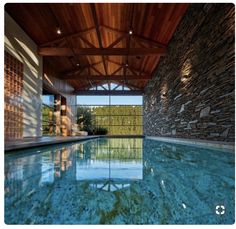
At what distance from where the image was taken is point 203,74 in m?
4.41

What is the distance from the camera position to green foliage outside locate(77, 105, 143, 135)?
50.8 ft

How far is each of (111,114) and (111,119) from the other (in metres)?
0.37

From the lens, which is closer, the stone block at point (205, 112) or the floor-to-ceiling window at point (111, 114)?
the stone block at point (205, 112)

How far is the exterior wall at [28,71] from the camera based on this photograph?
596 centimetres

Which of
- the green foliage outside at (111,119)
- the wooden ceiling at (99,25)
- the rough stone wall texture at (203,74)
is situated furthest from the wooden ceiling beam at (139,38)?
the green foliage outside at (111,119)

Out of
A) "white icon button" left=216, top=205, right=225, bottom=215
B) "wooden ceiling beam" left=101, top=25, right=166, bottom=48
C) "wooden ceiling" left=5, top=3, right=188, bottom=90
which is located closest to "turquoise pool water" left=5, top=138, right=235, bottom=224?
"white icon button" left=216, top=205, right=225, bottom=215

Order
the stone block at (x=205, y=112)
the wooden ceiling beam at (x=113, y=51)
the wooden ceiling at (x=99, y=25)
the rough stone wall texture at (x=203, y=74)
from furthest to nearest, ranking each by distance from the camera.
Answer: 1. the wooden ceiling beam at (x=113, y=51)
2. the wooden ceiling at (x=99, y=25)
3. the stone block at (x=205, y=112)
4. the rough stone wall texture at (x=203, y=74)

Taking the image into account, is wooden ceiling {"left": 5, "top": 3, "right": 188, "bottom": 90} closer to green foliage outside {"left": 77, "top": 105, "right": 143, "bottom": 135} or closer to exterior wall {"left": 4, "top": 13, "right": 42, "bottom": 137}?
exterior wall {"left": 4, "top": 13, "right": 42, "bottom": 137}

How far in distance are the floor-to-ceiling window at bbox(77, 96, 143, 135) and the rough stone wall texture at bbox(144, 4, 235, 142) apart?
8246 millimetres

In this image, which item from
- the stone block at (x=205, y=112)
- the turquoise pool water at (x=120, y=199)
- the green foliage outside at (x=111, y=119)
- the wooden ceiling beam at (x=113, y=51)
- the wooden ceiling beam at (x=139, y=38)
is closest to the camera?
the turquoise pool water at (x=120, y=199)

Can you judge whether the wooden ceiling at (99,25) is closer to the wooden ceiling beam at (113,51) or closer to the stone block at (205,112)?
the wooden ceiling beam at (113,51)

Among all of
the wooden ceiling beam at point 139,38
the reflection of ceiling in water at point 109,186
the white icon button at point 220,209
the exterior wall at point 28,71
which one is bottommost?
the white icon button at point 220,209

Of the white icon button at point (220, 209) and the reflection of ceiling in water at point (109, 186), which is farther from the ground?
the reflection of ceiling in water at point (109, 186)
